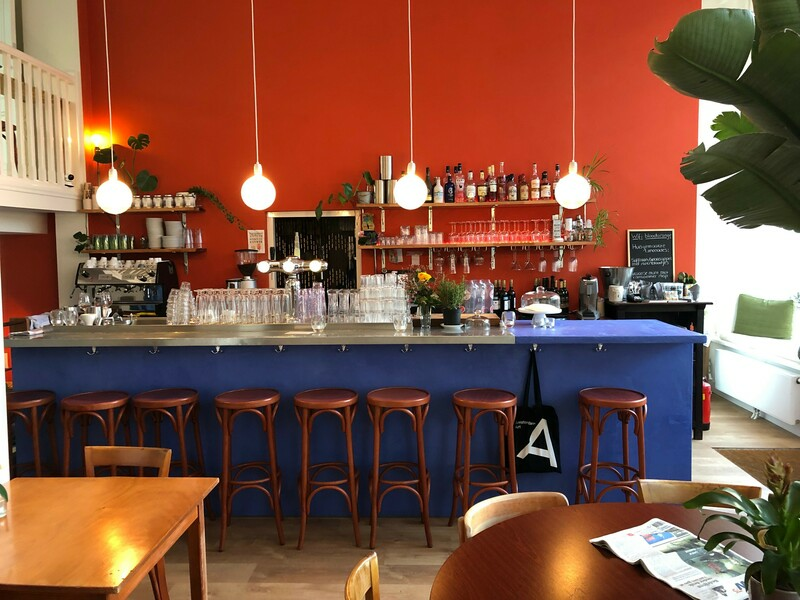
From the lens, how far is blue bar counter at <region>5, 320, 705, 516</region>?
3836 mm

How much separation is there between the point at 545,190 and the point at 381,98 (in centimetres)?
199

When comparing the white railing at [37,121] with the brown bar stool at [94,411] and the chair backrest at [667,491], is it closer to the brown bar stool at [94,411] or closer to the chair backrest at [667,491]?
the brown bar stool at [94,411]

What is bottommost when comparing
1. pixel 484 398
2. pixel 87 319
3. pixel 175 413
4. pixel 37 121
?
pixel 175 413

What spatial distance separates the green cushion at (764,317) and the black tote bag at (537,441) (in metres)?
4.04

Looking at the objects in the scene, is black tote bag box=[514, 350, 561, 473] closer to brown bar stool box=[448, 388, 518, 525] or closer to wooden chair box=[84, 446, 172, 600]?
brown bar stool box=[448, 388, 518, 525]

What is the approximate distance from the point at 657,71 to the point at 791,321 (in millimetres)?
6151

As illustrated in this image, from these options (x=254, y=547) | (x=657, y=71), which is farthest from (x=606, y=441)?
(x=657, y=71)

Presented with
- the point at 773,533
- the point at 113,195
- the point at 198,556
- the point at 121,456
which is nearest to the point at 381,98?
the point at 113,195

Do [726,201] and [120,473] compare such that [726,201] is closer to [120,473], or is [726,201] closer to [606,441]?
[606,441]

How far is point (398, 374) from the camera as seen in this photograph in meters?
3.94

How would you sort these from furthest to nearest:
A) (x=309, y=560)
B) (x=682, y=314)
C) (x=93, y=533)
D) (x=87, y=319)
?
(x=682, y=314) → (x=87, y=319) → (x=309, y=560) → (x=93, y=533)

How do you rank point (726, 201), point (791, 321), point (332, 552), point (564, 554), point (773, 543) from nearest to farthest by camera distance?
point (773, 543) → point (726, 201) → point (564, 554) → point (332, 552) → point (791, 321)

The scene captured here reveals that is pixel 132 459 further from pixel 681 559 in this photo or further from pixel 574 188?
pixel 574 188

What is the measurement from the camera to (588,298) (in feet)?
20.3
